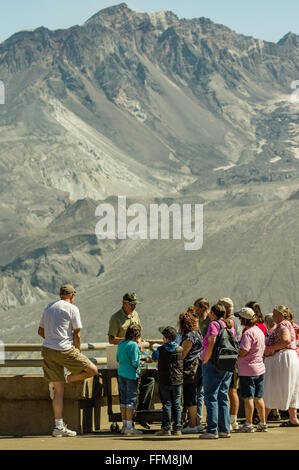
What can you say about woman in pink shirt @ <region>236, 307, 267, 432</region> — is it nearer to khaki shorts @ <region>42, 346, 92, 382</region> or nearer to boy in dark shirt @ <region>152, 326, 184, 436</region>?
boy in dark shirt @ <region>152, 326, 184, 436</region>

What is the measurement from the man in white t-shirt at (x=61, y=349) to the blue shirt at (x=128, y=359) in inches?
20.1

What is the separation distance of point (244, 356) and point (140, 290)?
9391 centimetres

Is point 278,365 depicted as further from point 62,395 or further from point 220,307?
point 62,395

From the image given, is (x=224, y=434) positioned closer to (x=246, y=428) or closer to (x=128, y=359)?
(x=246, y=428)

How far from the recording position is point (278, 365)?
35.6 feet

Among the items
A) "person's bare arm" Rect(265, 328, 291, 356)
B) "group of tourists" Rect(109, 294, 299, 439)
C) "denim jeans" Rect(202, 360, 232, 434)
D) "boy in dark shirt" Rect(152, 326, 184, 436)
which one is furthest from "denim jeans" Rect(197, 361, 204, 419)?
"person's bare arm" Rect(265, 328, 291, 356)

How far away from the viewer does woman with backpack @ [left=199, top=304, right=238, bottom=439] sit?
9427mm

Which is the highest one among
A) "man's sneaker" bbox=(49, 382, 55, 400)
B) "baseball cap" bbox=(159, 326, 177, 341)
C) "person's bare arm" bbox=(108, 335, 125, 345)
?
"baseball cap" bbox=(159, 326, 177, 341)

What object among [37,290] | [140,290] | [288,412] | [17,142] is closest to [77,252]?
[37,290]

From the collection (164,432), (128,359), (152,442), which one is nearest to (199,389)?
(164,432)

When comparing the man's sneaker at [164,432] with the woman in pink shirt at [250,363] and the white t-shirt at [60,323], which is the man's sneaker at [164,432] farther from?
the white t-shirt at [60,323]

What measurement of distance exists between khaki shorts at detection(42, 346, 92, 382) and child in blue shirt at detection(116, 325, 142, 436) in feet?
1.96

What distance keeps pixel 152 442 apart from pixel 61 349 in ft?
4.53

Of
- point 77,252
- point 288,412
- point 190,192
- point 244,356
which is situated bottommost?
point 288,412
